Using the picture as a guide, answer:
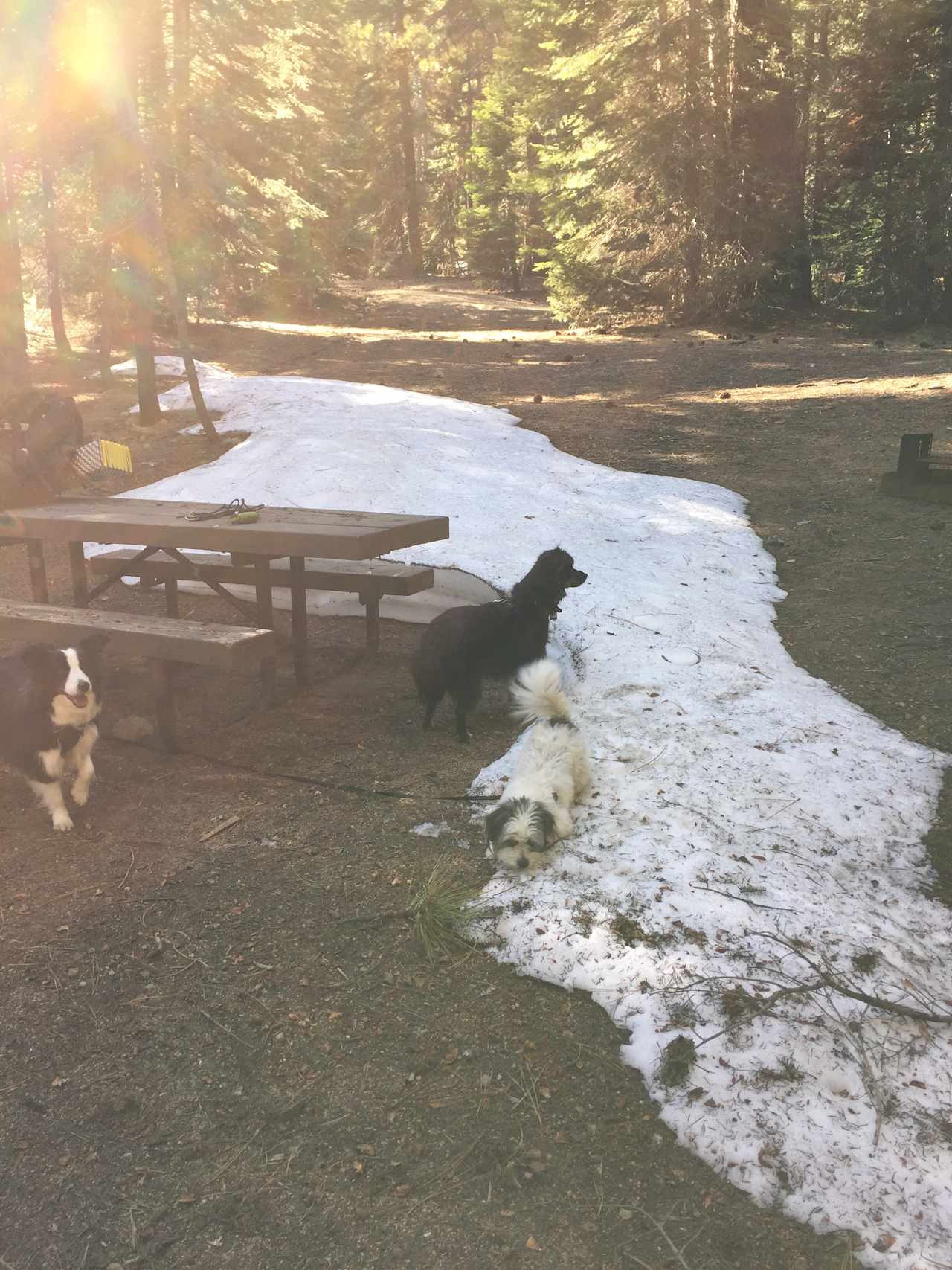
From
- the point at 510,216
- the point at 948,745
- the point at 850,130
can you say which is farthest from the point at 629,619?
the point at 510,216

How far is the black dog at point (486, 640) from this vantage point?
5.33m

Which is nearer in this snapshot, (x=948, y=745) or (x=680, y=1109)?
(x=680, y=1109)

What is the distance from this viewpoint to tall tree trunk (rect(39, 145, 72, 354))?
16016 millimetres

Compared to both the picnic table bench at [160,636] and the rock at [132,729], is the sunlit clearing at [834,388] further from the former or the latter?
the picnic table bench at [160,636]

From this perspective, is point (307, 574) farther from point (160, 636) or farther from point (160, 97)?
point (160, 97)

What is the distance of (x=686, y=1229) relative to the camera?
2406 millimetres

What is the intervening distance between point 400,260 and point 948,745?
42112mm

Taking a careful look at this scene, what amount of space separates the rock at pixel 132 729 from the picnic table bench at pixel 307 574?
1.06m

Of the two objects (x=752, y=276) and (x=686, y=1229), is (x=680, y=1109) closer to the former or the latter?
(x=686, y=1229)

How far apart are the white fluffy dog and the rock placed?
226 cm

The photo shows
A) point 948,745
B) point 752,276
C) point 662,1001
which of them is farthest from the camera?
point 752,276

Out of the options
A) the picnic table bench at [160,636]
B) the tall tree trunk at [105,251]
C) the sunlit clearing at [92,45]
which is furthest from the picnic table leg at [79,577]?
the tall tree trunk at [105,251]

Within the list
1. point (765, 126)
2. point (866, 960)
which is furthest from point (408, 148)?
point (866, 960)

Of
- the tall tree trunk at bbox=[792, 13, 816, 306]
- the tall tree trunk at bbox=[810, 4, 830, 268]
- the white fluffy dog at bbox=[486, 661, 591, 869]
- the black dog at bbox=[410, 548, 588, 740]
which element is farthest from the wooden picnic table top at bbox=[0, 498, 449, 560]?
the tall tree trunk at bbox=[810, 4, 830, 268]
